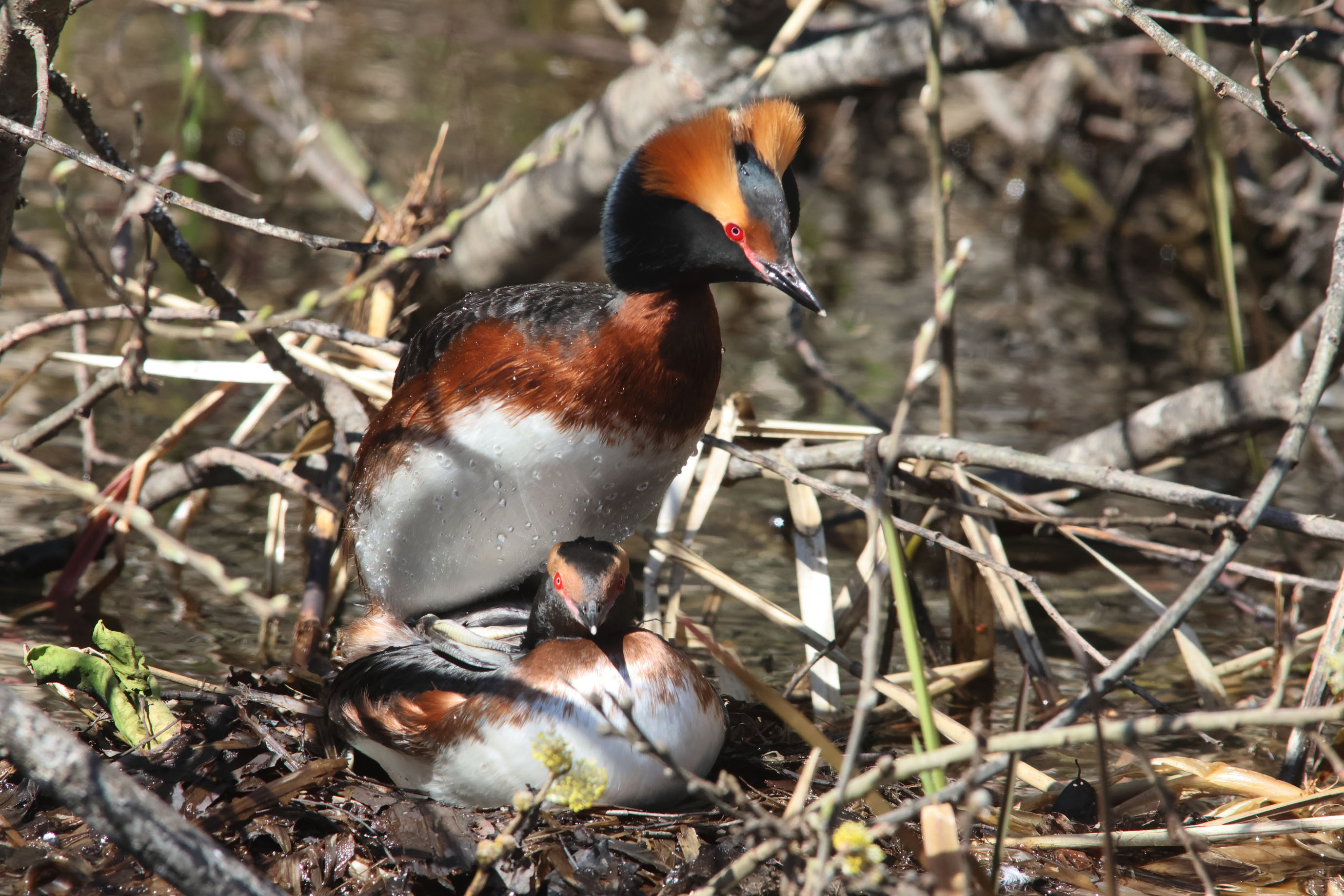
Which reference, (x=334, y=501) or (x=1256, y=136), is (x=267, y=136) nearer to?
(x=334, y=501)

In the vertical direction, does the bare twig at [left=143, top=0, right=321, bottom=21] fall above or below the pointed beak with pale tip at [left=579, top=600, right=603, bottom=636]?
above

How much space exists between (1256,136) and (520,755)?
32.1 ft

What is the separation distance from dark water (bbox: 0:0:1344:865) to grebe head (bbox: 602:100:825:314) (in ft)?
6.27

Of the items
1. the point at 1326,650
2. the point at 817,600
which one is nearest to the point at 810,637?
the point at 817,600

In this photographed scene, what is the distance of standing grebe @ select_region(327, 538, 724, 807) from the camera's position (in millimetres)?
3266

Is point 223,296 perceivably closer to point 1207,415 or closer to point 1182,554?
point 1182,554

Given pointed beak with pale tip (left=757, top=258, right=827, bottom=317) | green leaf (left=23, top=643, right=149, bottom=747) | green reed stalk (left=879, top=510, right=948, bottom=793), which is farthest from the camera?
green leaf (left=23, top=643, right=149, bottom=747)

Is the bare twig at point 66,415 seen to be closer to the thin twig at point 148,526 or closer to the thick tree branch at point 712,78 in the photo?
the thick tree branch at point 712,78

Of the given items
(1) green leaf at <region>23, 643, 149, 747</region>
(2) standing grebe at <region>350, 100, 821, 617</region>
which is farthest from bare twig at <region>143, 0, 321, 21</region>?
(1) green leaf at <region>23, 643, 149, 747</region>

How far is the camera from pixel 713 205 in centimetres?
346

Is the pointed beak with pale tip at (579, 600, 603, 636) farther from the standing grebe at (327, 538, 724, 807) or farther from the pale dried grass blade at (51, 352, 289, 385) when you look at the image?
the pale dried grass blade at (51, 352, 289, 385)

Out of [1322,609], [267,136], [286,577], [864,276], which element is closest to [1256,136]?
[864,276]

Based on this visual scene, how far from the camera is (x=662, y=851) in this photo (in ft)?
10.6

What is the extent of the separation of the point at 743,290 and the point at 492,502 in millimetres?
6647
